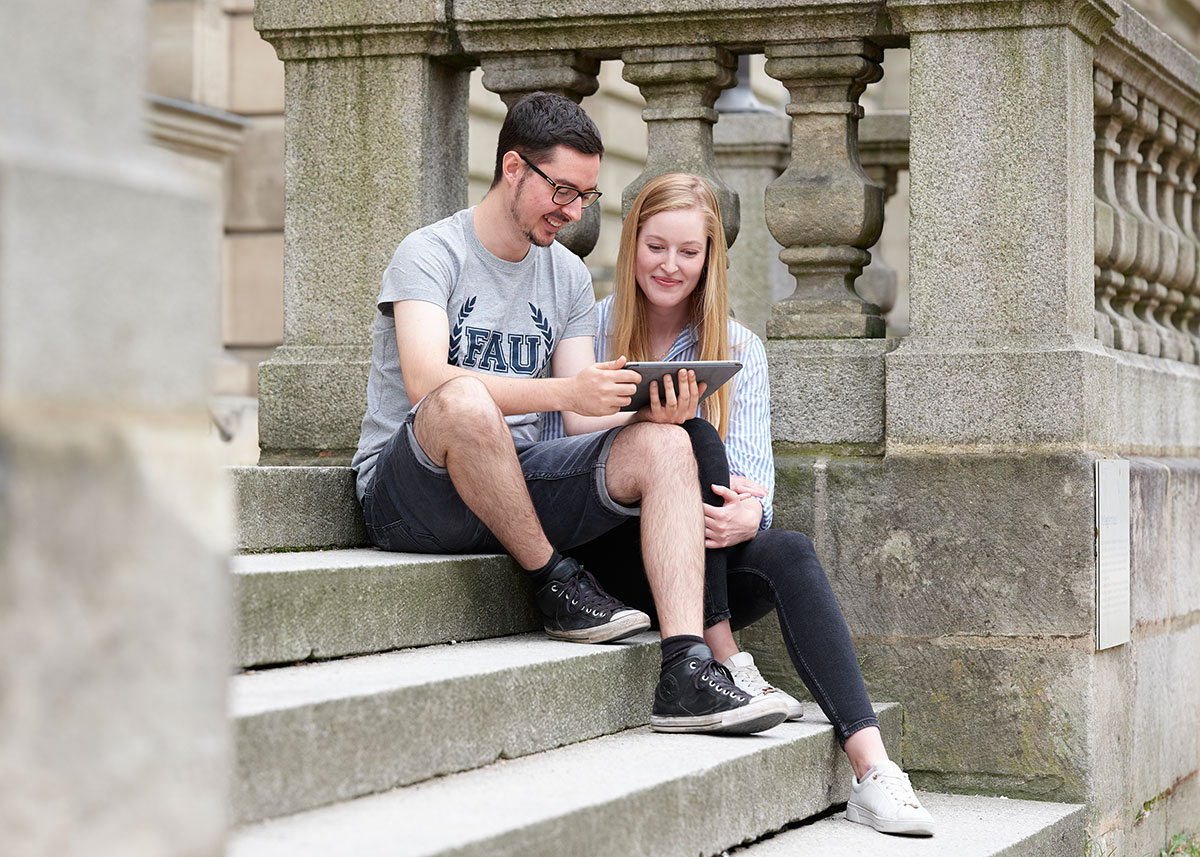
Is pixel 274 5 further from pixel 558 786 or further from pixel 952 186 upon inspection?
pixel 558 786

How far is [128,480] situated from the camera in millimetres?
1733

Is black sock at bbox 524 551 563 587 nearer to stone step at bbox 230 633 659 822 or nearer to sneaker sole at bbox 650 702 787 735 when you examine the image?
stone step at bbox 230 633 659 822

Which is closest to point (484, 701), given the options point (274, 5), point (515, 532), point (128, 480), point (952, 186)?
point (515, 532)

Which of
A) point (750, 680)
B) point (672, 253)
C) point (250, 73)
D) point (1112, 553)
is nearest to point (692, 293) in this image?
point (672, 253)

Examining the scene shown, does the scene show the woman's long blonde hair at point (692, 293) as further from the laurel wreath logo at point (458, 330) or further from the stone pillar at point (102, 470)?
the stone pillar at point (102, 470)

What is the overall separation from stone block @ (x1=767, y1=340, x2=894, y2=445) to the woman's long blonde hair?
0.29 meters

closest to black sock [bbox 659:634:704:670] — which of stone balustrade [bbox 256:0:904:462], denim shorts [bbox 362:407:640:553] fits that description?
denim shorts [bbox 362:407:640:553]

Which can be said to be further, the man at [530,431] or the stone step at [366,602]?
the man at [530,431]

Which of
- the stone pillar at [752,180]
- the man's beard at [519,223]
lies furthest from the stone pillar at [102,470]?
the stone pillar at [752,180]

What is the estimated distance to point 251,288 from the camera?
1038 centimetres

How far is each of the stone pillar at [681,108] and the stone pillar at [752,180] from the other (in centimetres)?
277

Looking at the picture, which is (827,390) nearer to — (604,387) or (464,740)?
(604,387)

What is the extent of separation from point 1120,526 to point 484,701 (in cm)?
196

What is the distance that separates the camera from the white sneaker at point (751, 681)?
385 cm
